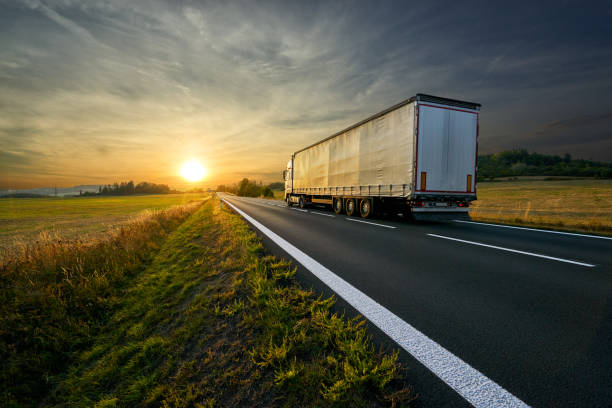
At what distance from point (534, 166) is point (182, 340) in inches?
4082

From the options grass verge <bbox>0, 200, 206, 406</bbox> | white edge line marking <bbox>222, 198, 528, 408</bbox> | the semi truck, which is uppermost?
the semi truck

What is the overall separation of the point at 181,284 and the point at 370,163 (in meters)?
9.25

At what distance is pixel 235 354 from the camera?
2.20 meters

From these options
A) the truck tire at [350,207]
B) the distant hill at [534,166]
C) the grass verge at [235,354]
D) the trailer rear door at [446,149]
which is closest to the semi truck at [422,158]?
the trailer rear door at [446,149]

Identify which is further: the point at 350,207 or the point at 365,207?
the point at 350,207

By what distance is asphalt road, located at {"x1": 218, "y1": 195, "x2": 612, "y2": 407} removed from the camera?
5.49 ft

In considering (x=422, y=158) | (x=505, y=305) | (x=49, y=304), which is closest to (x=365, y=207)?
(x=422, y=158)

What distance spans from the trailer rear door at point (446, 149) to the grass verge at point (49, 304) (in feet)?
29.8

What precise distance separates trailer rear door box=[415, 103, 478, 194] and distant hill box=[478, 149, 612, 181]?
60.9m

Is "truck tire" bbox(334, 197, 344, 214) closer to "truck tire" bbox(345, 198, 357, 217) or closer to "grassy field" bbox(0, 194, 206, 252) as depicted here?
"truck tire" bbox(345, 198, 357, 217)

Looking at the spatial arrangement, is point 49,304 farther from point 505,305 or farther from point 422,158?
point 422,158

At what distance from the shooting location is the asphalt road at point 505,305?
1.67 metres


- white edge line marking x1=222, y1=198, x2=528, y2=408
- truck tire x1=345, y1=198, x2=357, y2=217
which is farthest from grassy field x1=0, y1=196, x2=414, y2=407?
truck tire x1=345, y1=198, x2=357, y2=217

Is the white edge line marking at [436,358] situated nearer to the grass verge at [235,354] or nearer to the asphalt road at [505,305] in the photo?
the asphalt road at [505,305]
